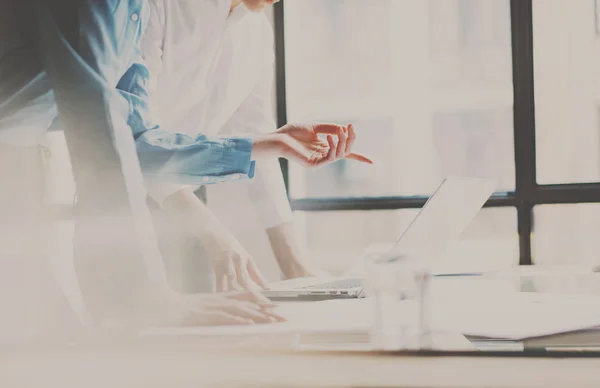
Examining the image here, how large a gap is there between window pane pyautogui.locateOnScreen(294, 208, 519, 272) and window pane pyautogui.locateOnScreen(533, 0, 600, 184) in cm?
16

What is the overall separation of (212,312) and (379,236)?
43 centimetres

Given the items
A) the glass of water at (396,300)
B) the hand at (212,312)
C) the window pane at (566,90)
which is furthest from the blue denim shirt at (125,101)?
the window pane at (566,90)

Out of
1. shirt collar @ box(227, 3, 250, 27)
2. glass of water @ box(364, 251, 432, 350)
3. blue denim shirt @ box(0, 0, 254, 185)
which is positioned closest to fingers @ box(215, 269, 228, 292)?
blue denim shirt @ box(0, 0, 254, 185)

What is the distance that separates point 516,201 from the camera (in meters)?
1.39

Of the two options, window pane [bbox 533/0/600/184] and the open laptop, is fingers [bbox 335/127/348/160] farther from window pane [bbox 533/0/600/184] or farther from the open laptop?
window pane [bbox 533/0/600/184]

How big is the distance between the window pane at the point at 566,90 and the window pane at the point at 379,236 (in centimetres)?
16

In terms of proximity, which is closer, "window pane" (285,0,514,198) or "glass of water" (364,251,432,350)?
"glass of water" (364,251,432,350)

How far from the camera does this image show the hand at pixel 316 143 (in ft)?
4.52

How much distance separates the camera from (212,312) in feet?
3.84

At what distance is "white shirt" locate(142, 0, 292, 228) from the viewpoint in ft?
4.46

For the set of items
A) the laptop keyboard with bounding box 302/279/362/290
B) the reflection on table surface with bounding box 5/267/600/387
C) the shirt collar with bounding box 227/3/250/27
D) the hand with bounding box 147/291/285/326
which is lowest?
the reflection on table surface with bounding box 5/267/600/387

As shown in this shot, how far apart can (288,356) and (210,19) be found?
2.61 ft

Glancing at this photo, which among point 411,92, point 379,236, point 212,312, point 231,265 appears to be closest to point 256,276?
point 231,265

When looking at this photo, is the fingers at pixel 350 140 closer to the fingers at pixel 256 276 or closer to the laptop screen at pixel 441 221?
the laptop screen at pixel 441 221
